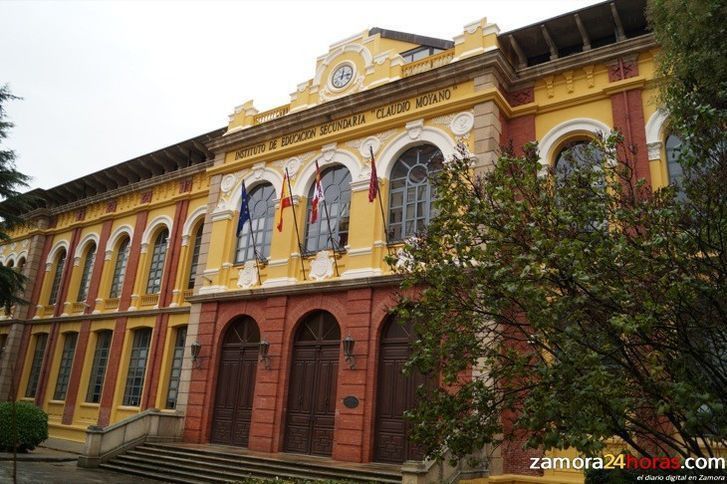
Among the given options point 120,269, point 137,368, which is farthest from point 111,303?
point 137,368

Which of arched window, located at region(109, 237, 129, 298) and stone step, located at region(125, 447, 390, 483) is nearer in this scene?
stone step, located at region(125, 447, 390, 483)

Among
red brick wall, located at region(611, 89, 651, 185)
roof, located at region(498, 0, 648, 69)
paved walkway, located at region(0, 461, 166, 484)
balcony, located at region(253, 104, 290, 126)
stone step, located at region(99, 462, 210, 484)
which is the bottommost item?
paved walkway, located at region(0, 461, 166, 484)

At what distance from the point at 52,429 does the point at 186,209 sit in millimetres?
9293

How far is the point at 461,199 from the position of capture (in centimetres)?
720

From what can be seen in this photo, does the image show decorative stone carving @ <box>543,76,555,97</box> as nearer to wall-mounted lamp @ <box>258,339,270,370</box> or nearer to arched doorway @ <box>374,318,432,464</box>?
arched doorway @ <box>374,318,432,464</box>

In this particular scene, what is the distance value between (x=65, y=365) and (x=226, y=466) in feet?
42.0

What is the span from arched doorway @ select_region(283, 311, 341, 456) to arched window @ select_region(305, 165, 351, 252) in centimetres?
188

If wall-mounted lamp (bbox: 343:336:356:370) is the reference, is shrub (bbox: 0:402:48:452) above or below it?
below

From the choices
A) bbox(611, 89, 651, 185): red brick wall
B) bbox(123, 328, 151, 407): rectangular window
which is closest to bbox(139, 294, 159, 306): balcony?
bbox(123, 328, 151, 407): rectangular window

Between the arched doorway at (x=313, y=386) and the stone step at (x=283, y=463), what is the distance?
0.92 metres

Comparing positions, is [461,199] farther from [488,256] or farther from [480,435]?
[480,435]

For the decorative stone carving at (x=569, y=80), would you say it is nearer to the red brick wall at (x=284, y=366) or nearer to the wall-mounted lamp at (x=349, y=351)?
the red brick wall at (x=284, y=366)

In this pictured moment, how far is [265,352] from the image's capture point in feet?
49.5

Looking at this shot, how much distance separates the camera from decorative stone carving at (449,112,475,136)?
545 inches
